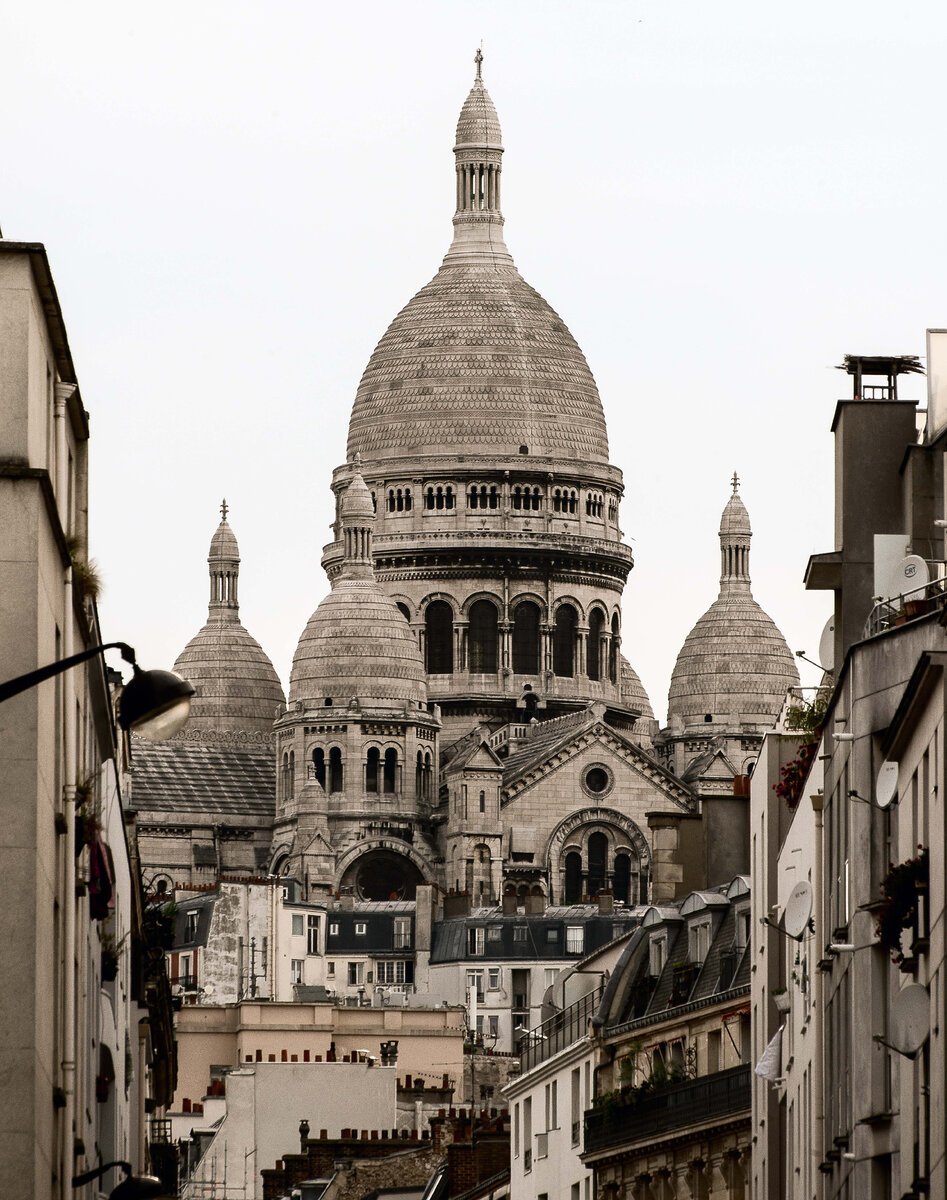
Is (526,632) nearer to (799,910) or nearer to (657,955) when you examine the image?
(657,955)

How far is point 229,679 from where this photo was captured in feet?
536

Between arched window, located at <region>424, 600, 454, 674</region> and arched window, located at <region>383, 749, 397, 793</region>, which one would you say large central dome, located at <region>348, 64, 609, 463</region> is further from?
arched window, located at <region>383, 749, 397, 793</region>

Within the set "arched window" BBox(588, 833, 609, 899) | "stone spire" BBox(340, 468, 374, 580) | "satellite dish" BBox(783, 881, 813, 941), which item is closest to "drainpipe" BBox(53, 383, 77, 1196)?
"satellite dish" BBox(783, 881, 813, 941)

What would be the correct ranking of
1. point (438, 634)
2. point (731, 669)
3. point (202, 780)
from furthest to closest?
point (731, 669) → point (438, 634) → point (202, 780)

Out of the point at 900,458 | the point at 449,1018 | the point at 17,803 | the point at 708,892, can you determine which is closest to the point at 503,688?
the point at 449,1018

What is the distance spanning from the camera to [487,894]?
14112 centimetres

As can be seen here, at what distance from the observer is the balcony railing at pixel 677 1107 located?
139ft

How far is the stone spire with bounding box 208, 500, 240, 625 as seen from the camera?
548 feet

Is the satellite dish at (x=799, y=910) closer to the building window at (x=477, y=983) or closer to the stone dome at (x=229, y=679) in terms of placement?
the building window at (x=477, y=983)

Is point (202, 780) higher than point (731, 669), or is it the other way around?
point (731, 669)

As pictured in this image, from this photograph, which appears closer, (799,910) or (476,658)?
(799,910)

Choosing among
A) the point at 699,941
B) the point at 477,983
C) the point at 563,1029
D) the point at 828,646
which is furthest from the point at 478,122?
the point at 828,646

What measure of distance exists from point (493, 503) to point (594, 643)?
669cm

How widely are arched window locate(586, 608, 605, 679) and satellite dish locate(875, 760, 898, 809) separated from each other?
5134 inches
